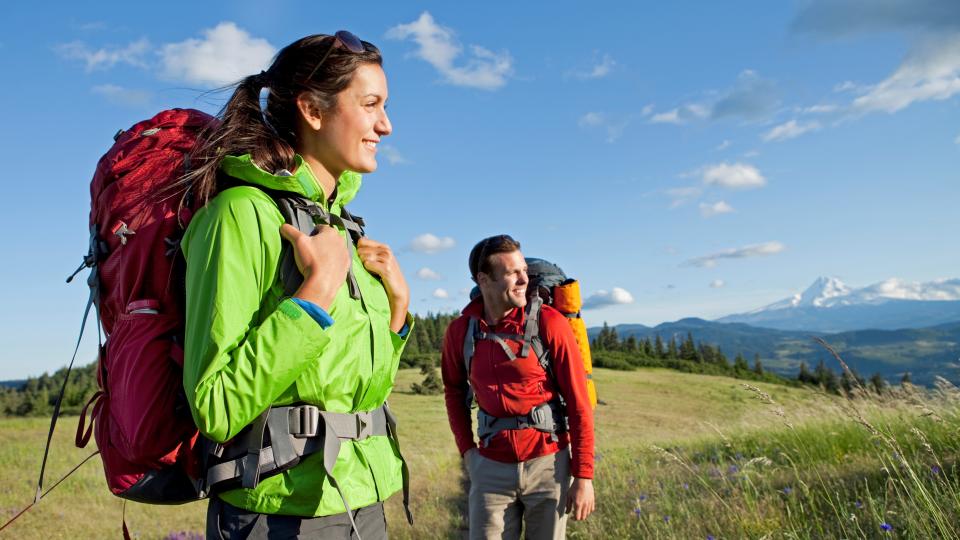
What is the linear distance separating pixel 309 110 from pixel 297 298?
2.53 ft

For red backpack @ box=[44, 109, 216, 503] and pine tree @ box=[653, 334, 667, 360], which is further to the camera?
pine tree @ box=[653, 334, 667, 360]

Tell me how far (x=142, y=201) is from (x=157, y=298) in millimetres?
317

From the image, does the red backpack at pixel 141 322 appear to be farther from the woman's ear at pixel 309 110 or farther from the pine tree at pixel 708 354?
the pine tree at pixel 708 354

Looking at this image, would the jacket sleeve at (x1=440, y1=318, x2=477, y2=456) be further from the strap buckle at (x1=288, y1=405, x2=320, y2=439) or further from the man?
the strap buckle at (x1=288, y1=405, x2=320, y2=439)

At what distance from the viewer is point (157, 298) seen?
1.89 meters

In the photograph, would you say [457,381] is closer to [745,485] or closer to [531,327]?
[531,327]

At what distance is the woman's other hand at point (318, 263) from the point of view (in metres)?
1.88

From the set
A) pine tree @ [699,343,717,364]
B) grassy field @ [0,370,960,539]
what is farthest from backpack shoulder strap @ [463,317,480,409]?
→ pine tree @ [699,343,717,364]

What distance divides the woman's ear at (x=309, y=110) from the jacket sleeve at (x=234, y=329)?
490mm

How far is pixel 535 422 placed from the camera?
4.64 m

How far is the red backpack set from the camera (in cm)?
179

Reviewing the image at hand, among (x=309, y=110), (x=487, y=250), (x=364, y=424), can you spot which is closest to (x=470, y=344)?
(x=487, y=250)

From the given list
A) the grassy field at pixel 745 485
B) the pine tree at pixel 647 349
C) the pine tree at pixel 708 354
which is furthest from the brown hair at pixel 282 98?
the pine tree at pixel 708 354

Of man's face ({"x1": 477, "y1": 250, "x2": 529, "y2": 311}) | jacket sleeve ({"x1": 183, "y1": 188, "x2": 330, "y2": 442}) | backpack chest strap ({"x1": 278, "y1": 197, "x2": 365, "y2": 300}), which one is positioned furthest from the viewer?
man's face ({"x1": 477, "y1": 250, "x2": 529, "y2": 311})
